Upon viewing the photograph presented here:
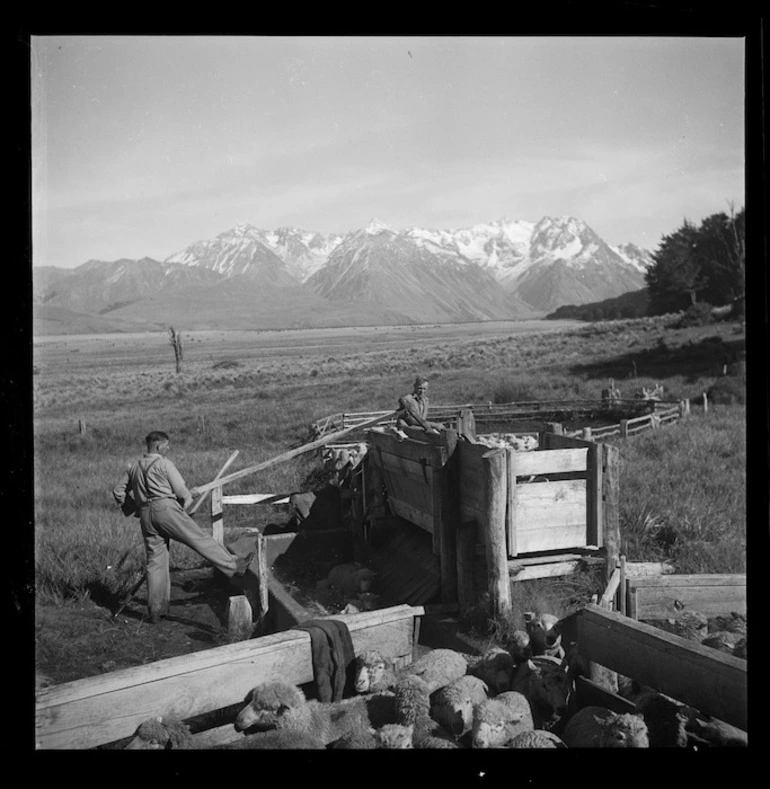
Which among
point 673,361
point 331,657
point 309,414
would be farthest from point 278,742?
point 673,361

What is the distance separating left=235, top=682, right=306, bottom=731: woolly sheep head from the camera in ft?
15.8

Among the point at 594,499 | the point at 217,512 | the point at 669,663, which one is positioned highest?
the point at 594,499

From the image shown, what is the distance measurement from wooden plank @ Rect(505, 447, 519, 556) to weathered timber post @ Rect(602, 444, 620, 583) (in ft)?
3.21

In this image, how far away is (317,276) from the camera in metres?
98.6

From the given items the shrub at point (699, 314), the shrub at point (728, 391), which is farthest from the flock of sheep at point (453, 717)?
the shrub at point (699, 314)

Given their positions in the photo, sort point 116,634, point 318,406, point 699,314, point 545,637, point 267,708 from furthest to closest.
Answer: point 318,406 → point 699,314 → point 116,634 → point 545,637 → point 267,708

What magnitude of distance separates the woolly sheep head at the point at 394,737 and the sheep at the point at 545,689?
1.05 meters

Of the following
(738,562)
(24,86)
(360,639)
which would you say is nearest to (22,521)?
(360,639)

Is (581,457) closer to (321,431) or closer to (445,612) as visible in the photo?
(445,612)

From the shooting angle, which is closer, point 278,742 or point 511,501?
point 278,742

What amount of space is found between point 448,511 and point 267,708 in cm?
303

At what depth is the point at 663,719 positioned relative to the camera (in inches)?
189

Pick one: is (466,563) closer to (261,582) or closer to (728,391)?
(261,582)
